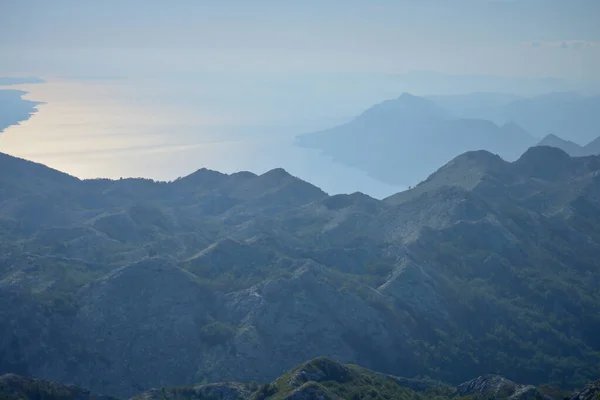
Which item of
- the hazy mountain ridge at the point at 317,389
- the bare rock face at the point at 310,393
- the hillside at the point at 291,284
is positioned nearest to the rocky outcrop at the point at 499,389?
the hazy mountain ridge at the point at 317,389

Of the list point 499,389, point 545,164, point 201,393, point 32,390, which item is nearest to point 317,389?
point 201,393

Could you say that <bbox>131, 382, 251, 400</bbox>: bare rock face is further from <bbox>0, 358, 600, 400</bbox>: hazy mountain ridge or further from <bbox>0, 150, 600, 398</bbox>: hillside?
<bbox>0, 150, 600, 398</bbox>: hillside

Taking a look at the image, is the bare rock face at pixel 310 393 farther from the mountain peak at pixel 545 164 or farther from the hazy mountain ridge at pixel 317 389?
the mountain peak at pixel 545 164

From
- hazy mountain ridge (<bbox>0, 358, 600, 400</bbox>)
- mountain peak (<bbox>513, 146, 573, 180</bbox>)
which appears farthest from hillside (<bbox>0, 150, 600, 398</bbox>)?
hazy mountain ridge (<bbox>0, 358, 600, 400</bbox>)

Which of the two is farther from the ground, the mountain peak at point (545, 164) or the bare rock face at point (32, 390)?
the mountain peak at point (545, 164)

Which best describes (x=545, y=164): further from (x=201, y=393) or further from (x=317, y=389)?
(x=317, y=389)

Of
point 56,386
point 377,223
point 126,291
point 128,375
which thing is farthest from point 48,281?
point 377,223

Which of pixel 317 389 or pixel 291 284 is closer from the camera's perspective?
pixel 317 389

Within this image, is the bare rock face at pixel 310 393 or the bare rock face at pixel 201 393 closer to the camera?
the bare rock face at pixel 310 393
